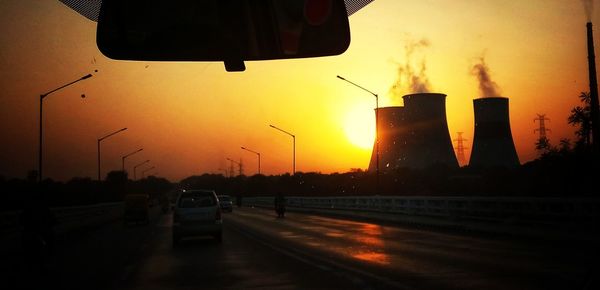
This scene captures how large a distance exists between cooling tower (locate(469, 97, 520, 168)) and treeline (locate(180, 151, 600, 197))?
5.67 feet

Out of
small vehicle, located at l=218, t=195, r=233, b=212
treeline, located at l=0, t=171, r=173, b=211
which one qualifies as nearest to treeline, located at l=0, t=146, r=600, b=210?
treeline, located at l=0, t=171, r=173, b=211

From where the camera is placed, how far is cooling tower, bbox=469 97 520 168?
5694cm

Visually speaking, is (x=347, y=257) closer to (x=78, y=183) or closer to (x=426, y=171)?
(x=426, y=171)

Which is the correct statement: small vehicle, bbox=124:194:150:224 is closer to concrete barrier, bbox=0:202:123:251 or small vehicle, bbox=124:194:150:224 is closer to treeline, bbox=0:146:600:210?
concrete barrier, bbox=0:202:123:251

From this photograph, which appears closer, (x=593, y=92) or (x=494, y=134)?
(x=593, y=92)

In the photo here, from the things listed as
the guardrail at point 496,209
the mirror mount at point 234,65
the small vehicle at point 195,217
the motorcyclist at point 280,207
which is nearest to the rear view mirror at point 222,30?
the mirror mount at point 234,65

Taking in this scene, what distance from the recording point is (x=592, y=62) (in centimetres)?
3053

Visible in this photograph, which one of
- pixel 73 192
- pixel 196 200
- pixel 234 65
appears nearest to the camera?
pixel 234 65

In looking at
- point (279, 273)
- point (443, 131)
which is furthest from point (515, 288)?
point (443, 131)

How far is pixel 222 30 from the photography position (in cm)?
484

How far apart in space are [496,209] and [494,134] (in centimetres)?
3262

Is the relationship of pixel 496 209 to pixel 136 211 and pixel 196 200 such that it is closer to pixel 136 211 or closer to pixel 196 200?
pixel 196 200

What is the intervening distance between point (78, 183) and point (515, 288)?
13338cm

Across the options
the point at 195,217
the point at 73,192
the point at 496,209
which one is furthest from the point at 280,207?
the point at 73,192
